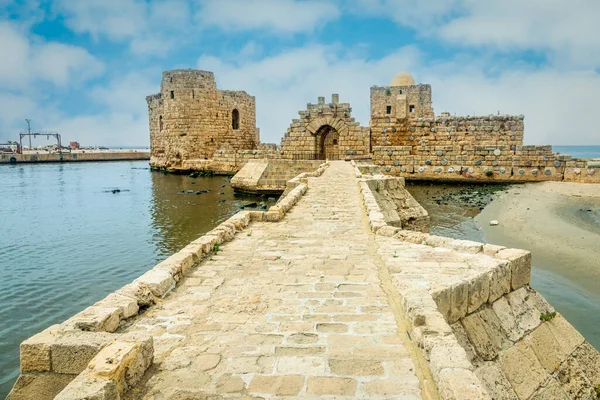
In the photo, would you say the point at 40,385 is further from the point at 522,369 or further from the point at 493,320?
the point at 522,369

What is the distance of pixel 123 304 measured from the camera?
3250mm

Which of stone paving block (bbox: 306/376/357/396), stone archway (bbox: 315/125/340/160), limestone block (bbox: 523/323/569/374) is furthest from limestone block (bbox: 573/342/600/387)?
stone archway (bbox: 315/125/340/160)

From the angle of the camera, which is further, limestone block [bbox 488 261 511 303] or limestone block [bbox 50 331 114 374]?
limestone block [bbox 488 261 511 303]

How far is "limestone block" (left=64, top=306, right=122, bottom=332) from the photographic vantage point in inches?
111

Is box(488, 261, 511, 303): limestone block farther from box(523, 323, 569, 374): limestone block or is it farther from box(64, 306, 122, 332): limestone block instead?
box(64, 306, 122, 332): limestone block

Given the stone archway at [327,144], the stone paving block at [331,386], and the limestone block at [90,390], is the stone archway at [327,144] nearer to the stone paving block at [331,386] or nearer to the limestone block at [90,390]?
the stone paving block at [331,386]

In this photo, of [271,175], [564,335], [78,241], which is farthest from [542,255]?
[271,175]

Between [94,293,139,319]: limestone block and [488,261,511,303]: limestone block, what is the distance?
316cm

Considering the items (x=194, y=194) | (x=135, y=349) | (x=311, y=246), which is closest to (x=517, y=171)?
(x=194, y=194)

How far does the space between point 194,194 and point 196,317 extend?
15419 millimetres

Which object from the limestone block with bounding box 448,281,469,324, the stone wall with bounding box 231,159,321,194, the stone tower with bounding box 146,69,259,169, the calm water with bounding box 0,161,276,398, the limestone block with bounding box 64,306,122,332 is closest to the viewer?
the limestone block with bounding box 64,306,122,332

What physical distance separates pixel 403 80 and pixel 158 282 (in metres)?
37.4

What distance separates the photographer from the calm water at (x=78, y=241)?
625 centimetres

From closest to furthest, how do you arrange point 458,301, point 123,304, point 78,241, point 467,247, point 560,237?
1. point 123,304
2. point 458,301
3. point 467,247
4. point 560,237
5. point 78,241
